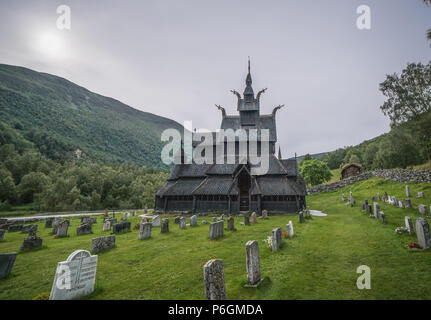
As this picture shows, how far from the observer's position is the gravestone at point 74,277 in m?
5.52

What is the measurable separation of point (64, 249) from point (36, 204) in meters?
50.8

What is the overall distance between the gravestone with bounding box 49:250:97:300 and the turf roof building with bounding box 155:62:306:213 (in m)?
20.3

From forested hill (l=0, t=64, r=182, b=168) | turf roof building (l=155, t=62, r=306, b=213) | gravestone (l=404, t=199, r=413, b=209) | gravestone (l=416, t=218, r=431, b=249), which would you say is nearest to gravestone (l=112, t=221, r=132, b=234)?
turf roof building (l=155, t=62, r=306, b=213)

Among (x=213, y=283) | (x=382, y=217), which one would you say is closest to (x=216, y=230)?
(x=213, y=283)

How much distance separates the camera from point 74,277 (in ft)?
19.3

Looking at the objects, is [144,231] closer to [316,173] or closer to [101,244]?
[101,244]

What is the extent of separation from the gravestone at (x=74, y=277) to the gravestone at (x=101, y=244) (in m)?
4.98

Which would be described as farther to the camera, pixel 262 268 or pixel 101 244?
pixel 101 244

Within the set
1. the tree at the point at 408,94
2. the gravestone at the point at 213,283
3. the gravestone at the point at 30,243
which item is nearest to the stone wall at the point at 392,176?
the tree at the point at 408,94

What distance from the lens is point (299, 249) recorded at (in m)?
9.70

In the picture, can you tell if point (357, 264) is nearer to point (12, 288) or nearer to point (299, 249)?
point (299, 249)

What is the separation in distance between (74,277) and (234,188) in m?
21.7
